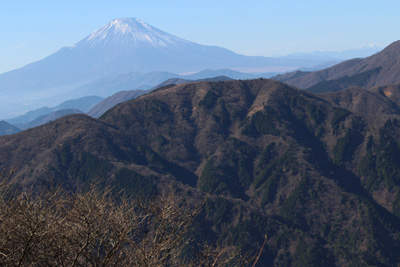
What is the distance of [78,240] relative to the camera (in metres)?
15.8

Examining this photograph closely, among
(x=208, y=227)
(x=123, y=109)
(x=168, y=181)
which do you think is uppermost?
(x=123, y=109)

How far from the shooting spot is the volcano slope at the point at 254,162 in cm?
8859

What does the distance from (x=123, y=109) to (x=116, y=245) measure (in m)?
129

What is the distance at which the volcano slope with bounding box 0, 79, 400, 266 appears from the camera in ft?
291

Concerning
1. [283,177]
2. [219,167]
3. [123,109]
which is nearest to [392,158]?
[283,177]

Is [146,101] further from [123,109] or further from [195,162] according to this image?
[195,162]

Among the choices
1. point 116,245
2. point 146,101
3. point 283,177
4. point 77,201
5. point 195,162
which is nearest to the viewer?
point 116,245

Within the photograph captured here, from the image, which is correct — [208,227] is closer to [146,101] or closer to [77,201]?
[146,101]

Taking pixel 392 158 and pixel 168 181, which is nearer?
pixel 168 181

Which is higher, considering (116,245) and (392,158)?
(116,245)

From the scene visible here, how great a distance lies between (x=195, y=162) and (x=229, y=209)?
106ft

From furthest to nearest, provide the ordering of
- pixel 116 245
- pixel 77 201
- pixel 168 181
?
pixel 168 181 → pixel 77 201 → pixel 116 245

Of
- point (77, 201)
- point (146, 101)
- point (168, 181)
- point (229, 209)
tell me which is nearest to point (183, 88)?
point (146, 101)

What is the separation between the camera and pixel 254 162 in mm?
119438
